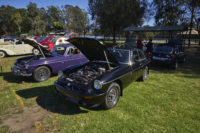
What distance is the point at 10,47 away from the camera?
11688 mm

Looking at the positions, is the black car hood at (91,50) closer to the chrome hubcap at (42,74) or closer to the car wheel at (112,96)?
the car wheel at (112,96)

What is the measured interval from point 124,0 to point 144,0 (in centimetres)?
593

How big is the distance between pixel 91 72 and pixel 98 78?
712 millimetres

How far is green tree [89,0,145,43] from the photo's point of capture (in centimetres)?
2427

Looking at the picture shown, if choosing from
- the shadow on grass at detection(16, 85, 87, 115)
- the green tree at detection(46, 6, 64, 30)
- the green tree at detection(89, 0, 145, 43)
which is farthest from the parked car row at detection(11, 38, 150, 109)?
the green tree at detection(46, 6, 64, 30)

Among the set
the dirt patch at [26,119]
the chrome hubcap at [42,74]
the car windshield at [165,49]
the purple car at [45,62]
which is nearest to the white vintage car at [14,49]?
the purple car at [45,62]

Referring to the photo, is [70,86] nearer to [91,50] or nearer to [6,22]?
[91,50]

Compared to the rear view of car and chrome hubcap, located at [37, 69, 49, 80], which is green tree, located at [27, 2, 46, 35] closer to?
chrome hubcap, located at [37, 69, 49, 80]

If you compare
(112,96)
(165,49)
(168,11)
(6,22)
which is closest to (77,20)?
(6,22)

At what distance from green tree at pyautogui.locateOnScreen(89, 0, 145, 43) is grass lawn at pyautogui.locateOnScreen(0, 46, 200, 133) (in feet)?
75.0

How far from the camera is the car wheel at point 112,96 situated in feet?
10.8

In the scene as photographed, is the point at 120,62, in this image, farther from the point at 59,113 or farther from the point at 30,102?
the point at 30,102

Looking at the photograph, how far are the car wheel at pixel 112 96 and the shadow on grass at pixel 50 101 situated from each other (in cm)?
69

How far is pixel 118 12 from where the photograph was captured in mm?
24672
